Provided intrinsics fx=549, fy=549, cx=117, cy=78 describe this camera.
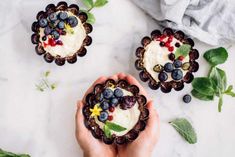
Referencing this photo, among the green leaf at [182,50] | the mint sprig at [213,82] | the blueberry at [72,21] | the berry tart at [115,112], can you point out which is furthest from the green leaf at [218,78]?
the blueberry at [72,21]

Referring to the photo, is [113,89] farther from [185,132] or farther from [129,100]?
[185,132]

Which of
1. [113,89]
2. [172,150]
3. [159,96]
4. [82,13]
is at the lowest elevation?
[172,150]

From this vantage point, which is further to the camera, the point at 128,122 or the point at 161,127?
the point at 161,127

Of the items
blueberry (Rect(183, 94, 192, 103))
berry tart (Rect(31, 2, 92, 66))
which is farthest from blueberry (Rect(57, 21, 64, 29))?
blueberry (Rect(183, 94, 192, 103))

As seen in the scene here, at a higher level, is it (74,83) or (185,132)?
(74,83)

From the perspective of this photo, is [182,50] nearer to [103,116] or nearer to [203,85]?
[203,85]

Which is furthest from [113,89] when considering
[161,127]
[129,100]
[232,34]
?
[232,34]

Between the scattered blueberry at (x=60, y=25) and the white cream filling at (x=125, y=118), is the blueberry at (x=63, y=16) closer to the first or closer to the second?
the scattered blueberry at (x=60, y=25)

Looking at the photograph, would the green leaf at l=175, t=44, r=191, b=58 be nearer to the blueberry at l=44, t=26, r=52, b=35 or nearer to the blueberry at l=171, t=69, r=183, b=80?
the blueberry at l=171, t=69, r=183, b=80
